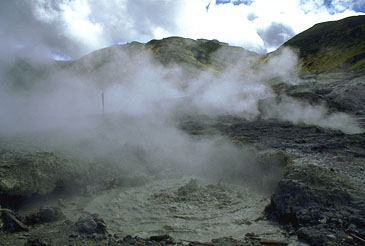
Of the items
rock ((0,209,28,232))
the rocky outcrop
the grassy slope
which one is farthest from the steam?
the grassy slope

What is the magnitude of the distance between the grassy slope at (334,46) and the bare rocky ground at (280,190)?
2289 cm

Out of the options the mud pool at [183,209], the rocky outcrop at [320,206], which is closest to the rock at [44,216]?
the mud pool at [183,209]

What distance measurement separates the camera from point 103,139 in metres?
13.4

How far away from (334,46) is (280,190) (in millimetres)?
44179

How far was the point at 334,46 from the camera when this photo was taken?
147 feet

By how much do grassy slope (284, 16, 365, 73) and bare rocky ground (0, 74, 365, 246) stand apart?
75.1 feet

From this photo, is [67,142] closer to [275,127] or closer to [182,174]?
[182,174]

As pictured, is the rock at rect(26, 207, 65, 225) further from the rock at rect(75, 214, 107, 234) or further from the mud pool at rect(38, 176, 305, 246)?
the rock at rect(75, 214, 107, 234)

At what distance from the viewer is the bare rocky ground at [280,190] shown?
241 inches

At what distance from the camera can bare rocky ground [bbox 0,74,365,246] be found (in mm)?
6113

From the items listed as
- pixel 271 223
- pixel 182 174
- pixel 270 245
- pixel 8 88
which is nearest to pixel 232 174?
pixel 182 174

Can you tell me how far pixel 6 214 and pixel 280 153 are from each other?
8155 millimetres

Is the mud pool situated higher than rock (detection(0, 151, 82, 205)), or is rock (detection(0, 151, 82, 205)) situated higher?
rock (detection(0, 151, 82, 205))

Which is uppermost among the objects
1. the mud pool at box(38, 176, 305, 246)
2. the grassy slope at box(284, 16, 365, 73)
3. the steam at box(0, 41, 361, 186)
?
the grassy slope at box(284, 16, 365, 73)
